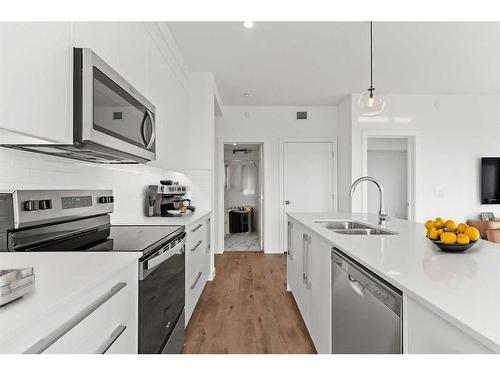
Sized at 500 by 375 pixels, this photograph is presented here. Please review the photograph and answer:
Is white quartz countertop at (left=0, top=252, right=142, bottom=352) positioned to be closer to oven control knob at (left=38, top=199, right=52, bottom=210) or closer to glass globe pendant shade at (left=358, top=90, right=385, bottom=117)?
oven control knob at (left=38, top=199, right=52, bottom=210)

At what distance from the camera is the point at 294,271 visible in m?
2.82

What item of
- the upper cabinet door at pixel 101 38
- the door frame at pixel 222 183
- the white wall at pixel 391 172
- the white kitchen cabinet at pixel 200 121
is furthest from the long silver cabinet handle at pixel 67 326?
the white wall at pixel 391 172

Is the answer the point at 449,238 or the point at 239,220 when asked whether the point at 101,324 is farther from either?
the point at 239,220

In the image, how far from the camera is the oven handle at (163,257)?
136 cm

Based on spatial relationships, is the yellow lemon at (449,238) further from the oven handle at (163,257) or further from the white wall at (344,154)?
the white wall at (344,154)

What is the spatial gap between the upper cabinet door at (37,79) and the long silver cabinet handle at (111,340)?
Result: 2.33 feet

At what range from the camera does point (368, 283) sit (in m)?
1.13

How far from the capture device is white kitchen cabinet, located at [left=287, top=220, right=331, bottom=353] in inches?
65.9

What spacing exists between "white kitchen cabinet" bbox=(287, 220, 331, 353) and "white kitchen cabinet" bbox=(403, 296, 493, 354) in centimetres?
76

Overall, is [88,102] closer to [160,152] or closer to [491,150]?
[160,152]

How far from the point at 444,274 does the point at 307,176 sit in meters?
4.33

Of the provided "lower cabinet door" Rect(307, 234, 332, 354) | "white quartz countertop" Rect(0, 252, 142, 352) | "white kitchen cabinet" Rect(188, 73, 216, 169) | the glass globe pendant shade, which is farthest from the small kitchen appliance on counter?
"white kitchen cabinet" Rect(188, 73, 216, 169)

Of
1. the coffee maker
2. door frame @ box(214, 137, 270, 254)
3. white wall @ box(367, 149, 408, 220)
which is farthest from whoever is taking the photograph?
white wall @ box(367, 149, 408, 220)
